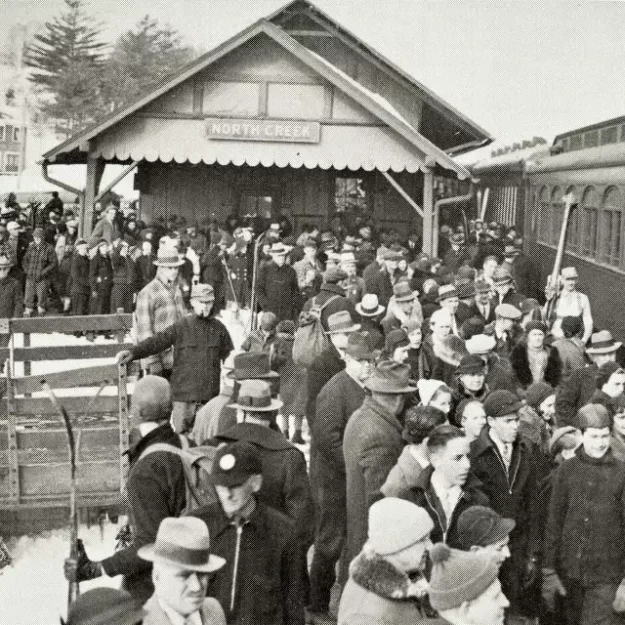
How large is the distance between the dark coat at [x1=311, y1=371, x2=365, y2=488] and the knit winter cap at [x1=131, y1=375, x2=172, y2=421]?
134cm

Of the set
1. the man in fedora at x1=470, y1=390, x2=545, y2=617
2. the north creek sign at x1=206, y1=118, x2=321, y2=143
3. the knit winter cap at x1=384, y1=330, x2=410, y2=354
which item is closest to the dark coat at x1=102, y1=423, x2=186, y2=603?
the man in fedora at x1=470, y1=390, x2=545, y2=617

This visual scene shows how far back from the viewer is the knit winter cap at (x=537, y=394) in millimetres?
6617

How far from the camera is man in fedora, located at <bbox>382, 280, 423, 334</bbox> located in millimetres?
9203

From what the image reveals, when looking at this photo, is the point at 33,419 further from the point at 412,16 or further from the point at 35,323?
the point at 412,16

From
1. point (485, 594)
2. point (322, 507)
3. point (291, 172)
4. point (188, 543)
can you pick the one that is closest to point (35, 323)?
point (322, 507)

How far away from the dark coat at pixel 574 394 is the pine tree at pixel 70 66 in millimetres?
6041

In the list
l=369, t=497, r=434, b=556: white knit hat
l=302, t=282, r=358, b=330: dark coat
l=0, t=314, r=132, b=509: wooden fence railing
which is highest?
l=302, t=282, r=358, b=330: dark coat

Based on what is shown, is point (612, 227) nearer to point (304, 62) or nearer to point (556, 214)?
point (556, 214)

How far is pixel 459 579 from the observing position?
3.02 meters

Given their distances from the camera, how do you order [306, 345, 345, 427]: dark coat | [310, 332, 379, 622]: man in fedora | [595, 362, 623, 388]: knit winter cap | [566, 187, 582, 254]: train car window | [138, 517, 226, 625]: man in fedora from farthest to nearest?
[566, 187, 582, 254]: train car window < [306, 345, 345, 427]: dark coat < [595, 362, 623, 388]: knit winter cap < [310, 332, 379, 622]: man in fedora < [138, 517, 226, 625]: man in fedora

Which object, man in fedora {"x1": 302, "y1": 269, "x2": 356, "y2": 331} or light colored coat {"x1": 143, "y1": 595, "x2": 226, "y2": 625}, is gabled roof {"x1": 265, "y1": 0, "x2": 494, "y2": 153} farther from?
light colored coat {"x1": 143, "y1": 595, "x2": 226, "y2": 625}

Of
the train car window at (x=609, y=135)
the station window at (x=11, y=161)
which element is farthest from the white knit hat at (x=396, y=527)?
the station window at (x=11, y=161)

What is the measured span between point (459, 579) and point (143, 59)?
12920 millimetres

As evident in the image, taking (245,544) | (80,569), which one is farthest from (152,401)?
(245,544)
